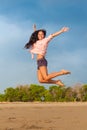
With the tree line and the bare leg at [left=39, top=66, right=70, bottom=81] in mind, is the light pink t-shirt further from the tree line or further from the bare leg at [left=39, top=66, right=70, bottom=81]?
the tree line

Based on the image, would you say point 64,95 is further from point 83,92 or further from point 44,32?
point 44,32

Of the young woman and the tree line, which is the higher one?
the tree line

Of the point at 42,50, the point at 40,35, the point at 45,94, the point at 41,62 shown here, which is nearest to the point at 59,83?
the point at 41,62

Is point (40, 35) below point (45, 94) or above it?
below

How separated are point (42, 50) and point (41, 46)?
0.12 meters

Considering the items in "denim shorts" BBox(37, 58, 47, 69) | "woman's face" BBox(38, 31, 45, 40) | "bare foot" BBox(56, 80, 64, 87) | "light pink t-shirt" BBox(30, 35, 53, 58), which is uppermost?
"woman's face" BBox(38, 31, 45, 40)

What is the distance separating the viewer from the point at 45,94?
54125 millimetres

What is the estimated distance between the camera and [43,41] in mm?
16844

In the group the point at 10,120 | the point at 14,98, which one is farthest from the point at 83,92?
the point at 10,120

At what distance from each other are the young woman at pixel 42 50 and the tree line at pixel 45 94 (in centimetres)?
3395

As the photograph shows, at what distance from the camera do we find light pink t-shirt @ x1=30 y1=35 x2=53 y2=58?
16719 millimetres

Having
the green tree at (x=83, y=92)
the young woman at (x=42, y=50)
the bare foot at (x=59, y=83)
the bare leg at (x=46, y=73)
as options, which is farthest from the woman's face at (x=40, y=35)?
the green tree at (x=83, y=92)

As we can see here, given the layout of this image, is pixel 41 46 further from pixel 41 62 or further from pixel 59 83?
pixel 59 83

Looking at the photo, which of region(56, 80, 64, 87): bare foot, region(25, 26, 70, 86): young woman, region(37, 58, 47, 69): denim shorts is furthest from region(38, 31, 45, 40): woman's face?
region(56, 80, 64, 87): bare foot
